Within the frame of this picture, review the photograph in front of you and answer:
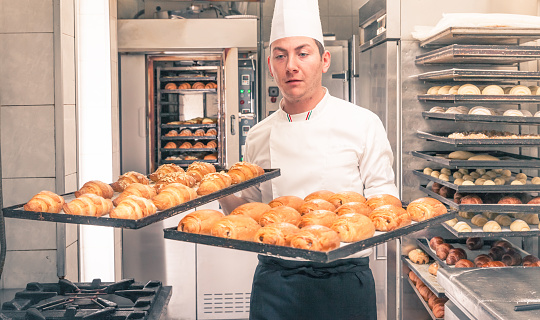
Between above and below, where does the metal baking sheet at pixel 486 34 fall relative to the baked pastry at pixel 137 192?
above

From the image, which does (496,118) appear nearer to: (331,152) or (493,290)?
(331,152)

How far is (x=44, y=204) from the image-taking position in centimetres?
148

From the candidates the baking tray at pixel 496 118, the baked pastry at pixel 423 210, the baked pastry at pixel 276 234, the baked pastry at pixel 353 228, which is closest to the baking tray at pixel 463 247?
the baking tray at pixel 496 118

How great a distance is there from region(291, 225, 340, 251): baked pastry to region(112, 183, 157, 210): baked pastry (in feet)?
1.80

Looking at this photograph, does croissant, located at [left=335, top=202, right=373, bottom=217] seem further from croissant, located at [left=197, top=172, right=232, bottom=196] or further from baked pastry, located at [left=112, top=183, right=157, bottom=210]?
baked pastry, located at [left=112, top=183, right=157, bottom=210]

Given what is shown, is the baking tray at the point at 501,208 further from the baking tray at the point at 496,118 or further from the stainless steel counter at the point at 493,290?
A: the stainless steel counter at the point at 493,290

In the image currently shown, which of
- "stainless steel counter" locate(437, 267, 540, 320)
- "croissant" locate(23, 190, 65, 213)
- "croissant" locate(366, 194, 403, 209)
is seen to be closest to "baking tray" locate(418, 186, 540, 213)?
"stainless steel counter" locate(437, 267, 540, 320)

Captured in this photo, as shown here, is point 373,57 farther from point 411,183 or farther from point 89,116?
point 89,116

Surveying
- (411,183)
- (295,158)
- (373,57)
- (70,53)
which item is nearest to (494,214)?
(411,183)

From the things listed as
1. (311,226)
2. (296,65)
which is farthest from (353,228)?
(296,65)

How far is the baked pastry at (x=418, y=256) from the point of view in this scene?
3538mm

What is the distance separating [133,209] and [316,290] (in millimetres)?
723

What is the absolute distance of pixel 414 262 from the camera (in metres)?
3.57

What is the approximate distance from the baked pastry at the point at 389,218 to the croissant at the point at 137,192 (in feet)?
2.07
